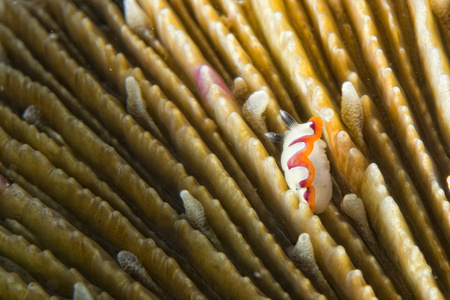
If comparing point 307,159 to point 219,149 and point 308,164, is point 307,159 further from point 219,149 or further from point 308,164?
point 219,149

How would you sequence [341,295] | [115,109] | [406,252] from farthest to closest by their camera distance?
[115,109] < [341,295] < [406,252]

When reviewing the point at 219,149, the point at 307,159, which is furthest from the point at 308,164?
the point at 219,149

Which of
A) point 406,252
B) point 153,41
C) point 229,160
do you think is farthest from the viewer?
point 153,41

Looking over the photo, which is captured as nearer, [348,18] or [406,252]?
[406,252]

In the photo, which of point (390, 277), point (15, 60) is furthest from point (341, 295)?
point (15, 60)

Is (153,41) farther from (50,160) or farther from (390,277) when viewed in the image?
(390,277)
